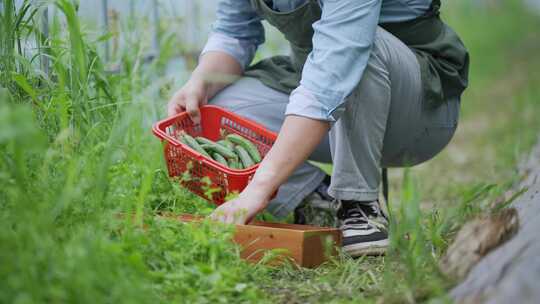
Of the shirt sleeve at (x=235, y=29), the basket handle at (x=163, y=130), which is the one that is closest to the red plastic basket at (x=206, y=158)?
the basket handle at (x=163, y=130)

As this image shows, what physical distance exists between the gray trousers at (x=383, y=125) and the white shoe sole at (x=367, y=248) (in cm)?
17

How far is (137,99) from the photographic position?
10.1 feet

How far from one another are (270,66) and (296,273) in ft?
3.92

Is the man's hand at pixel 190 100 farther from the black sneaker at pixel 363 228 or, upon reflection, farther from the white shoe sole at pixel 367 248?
the white shoe sole at pixel 367 248

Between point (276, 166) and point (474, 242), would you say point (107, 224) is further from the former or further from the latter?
point (474, 242)

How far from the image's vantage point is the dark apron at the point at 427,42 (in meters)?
2.70

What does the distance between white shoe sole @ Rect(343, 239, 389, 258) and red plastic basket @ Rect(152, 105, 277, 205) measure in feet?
1.33

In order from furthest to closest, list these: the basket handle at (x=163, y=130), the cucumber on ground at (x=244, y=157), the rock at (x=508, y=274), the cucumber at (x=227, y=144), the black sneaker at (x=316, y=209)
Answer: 1. the black sneaker at (x=316, y=209)
2. the cucumber at (x=227, y=144)
3. the cucumber on ground at (x=244, y=157)
4. the basket handle at (x=163, y=130)
5. the rock at (x=508, y=274)

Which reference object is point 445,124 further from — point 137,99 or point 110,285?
point 110,285

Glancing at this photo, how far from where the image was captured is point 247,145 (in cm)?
277

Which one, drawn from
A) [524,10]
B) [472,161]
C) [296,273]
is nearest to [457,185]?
[472,161]

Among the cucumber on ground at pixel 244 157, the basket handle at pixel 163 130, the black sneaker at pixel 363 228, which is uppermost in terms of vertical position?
the basket handle at pixel 163 130

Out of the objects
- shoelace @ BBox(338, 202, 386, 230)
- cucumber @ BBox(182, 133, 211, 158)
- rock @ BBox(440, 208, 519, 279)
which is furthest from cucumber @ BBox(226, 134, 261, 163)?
rock @ BBox(440, 208, 519, 279)

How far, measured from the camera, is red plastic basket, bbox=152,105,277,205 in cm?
244
